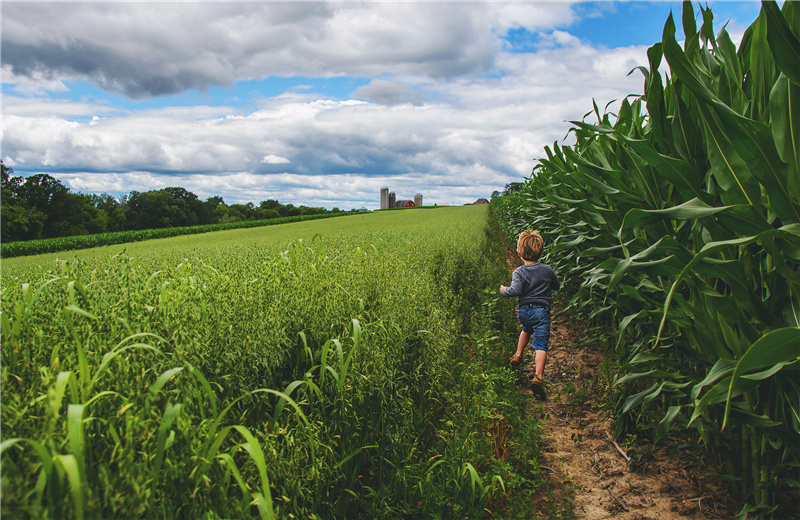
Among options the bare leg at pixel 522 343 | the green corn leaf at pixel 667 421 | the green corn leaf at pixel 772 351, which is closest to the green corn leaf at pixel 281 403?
the green corn leaf at pixel 772 351

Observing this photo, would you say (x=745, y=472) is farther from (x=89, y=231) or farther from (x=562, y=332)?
(x=89, y=231)

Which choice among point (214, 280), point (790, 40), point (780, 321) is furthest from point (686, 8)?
point (214, 280)

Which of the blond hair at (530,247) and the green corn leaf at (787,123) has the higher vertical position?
the green corn leaf at (787,123)

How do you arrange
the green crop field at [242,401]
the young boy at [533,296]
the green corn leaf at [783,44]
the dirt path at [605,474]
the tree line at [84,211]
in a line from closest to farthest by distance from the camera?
the green crop field at [242,401], the green corn leaf at [783,44], the dirt path at [605,474], the young boy at [533,296], the tree line at [84,211]

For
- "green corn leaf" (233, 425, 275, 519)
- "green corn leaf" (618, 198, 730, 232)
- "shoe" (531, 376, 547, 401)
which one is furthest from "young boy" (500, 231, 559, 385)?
"green corn leaf" (233, 425, 275, 519)

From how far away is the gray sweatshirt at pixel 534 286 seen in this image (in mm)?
4793

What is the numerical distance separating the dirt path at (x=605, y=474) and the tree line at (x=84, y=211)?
34.8 meters

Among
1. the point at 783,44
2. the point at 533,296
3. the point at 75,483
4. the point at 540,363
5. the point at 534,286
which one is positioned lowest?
the point at 540,363

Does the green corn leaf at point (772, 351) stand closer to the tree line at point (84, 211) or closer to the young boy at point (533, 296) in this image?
the young boy at point (533, 296)

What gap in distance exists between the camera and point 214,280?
2584 mm

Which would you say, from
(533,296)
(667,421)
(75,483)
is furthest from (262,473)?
(533,296)

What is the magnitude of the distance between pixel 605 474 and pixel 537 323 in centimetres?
187

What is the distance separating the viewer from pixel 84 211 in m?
39.1

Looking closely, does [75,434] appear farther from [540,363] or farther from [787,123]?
[540,363]
